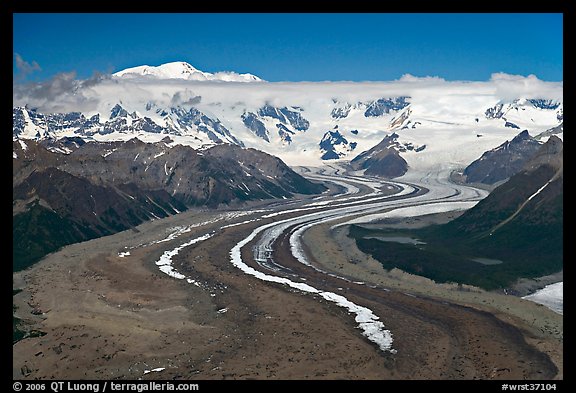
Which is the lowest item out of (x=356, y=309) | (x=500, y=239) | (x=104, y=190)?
(x=356, y=309)

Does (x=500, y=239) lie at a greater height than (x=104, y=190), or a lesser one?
lesser

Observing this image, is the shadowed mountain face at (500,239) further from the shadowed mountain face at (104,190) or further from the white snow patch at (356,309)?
the shadowed mountain face at (104,190)

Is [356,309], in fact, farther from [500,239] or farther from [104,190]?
[104,190]

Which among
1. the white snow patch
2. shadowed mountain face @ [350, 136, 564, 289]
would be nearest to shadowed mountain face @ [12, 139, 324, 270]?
the white snow patch

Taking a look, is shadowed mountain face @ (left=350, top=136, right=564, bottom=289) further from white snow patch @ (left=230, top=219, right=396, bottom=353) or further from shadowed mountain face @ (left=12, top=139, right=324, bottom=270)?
shadowed mountain face @ (left=12, top=139, right=324, bottom=270)

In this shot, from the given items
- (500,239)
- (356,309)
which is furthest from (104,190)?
(500,239)

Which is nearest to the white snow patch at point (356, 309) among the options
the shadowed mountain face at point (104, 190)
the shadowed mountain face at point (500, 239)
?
the shadowed mountain face at point (500, 239)
